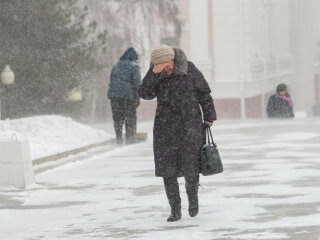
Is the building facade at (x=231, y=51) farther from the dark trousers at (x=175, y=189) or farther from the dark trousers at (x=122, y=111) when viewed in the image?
the dark trousers at (x=175, y=189)

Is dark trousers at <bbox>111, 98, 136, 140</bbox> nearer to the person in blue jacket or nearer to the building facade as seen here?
the person in blue jacket

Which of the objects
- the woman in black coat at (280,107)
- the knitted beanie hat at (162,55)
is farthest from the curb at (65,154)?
the woman in black coat at (280,107)

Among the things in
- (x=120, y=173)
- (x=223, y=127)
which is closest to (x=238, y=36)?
(x=223, y=127)

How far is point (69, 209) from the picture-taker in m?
11.8

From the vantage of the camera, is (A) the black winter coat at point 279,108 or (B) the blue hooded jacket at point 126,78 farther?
(A) the black winter coat at point 279,108

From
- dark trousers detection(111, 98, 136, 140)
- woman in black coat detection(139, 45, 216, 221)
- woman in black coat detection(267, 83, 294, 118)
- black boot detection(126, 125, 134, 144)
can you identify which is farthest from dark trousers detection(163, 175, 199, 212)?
woman in black coat detection(267, 83, 294, 118)

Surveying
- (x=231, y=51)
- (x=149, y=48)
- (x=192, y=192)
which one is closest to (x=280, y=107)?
(x=149, y=48)

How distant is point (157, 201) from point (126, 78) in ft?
30.4

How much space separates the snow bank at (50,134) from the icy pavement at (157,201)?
97 centimetres

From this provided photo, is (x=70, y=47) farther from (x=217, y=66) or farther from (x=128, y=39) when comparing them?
(x=217, y=66)

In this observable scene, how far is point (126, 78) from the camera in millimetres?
21203

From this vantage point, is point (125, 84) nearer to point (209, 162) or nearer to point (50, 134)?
point (50, 134)

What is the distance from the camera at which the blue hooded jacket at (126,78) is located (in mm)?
21125

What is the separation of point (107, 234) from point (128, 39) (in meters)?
27.8
